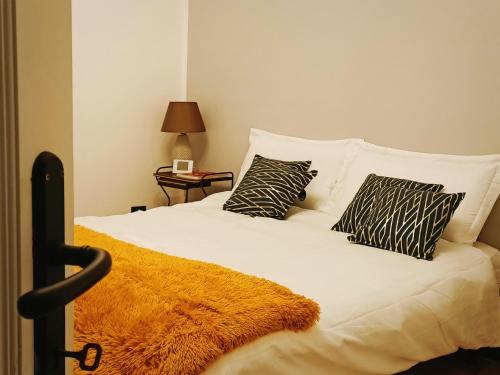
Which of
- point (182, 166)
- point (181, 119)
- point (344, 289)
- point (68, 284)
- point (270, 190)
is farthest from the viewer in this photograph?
point (182, 166)

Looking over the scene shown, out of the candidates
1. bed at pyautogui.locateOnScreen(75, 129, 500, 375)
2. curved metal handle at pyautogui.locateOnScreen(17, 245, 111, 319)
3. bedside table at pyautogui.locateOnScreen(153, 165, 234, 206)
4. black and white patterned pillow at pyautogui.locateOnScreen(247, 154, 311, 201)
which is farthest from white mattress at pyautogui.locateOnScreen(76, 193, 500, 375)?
bedside table at pyautogui.locateOnScreen(153, 165, 234, 206)

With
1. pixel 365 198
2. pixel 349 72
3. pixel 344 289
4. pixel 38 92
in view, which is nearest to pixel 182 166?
pixel 349 72

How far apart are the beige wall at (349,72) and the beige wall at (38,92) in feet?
8.06

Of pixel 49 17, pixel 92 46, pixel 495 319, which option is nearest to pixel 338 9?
pixel 92 46

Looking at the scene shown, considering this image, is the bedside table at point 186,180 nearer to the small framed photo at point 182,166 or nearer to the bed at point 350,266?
the small framed photo at point 182,166

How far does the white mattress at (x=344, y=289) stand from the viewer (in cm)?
148

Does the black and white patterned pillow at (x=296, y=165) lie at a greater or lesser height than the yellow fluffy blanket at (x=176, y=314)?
greater

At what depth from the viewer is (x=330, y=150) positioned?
308 centimetres

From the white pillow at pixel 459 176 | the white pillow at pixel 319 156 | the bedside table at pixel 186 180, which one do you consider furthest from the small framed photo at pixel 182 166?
the white pillow at pixel 459 176

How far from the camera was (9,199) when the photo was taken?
0.45 m

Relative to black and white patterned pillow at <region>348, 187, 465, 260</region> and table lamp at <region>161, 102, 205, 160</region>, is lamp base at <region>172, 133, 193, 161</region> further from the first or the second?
black and white patterned pillow at <region>348, 187, 465, 260</region>

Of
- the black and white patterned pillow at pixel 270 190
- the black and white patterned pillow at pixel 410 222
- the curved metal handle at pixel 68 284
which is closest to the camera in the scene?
the curved metal handle at pixel 68 284

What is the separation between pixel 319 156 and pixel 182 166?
129 cm

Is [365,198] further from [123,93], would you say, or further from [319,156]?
[123,93]
